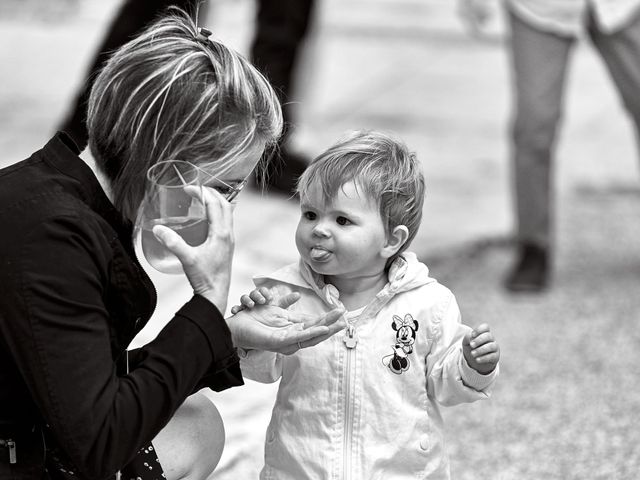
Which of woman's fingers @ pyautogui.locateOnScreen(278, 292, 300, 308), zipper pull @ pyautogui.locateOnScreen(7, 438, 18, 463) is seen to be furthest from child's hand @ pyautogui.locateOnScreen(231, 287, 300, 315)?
zipper pull @ pyautogui.locateOnScreen(7, 438, 18, 463)

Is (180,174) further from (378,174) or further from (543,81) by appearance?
(543,81)

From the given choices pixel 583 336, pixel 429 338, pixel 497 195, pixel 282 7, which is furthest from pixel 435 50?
pixel 429 338

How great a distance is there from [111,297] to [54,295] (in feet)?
0.60

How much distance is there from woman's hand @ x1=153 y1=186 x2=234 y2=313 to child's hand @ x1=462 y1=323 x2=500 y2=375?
44 cm

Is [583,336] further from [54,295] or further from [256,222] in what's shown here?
[54,295]

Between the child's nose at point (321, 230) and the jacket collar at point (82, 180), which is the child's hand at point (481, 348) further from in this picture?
the jacket collar at point (82, 180)

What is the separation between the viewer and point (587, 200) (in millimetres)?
5754

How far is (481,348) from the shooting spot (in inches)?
84.9

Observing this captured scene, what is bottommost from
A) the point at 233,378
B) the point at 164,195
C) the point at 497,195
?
the point at 497,195

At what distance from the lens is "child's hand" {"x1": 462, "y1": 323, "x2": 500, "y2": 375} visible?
2.16 metres

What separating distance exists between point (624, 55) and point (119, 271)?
274cm

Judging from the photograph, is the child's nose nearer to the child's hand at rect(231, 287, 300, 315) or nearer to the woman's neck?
the child's hand at rect(231, 287, 300, 315)

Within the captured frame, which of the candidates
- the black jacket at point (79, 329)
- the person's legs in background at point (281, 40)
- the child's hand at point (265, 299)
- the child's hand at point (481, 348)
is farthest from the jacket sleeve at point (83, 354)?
the person's legs in background at point (281, 40)

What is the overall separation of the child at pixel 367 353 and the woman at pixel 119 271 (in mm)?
145
